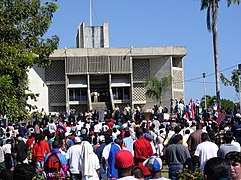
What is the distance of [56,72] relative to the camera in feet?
202

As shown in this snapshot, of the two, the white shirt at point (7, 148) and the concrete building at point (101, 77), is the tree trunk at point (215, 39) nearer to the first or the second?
the white shirt at point (7, 148)

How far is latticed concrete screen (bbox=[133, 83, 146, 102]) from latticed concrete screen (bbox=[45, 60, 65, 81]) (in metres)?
8.47

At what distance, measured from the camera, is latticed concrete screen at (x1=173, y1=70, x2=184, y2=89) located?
204 feet

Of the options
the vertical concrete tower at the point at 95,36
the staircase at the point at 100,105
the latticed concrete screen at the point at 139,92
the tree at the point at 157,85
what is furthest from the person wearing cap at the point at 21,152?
the vertical concrete tower at the point at 95,36

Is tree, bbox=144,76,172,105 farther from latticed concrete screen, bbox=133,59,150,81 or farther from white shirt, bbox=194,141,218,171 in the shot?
white shirt, bbox=194,141,218,171

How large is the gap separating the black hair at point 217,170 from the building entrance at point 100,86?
188ft

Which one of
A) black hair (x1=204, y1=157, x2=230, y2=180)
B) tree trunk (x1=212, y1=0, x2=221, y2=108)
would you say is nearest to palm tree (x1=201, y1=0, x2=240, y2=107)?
tree trunk (x1=212, y1=0, x2=221, y2=108)

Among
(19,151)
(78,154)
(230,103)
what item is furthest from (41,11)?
(230,103)

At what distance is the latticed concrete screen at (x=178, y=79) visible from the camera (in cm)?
6218

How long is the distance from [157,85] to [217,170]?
5341cm

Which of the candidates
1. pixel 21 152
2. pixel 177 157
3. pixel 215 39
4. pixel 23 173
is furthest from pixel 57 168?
pixel 215 39

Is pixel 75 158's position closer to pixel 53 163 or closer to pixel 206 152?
pixel 53 163

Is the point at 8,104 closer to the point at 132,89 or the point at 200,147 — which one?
the point at 200,147

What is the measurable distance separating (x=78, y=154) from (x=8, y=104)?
6.50 ft
